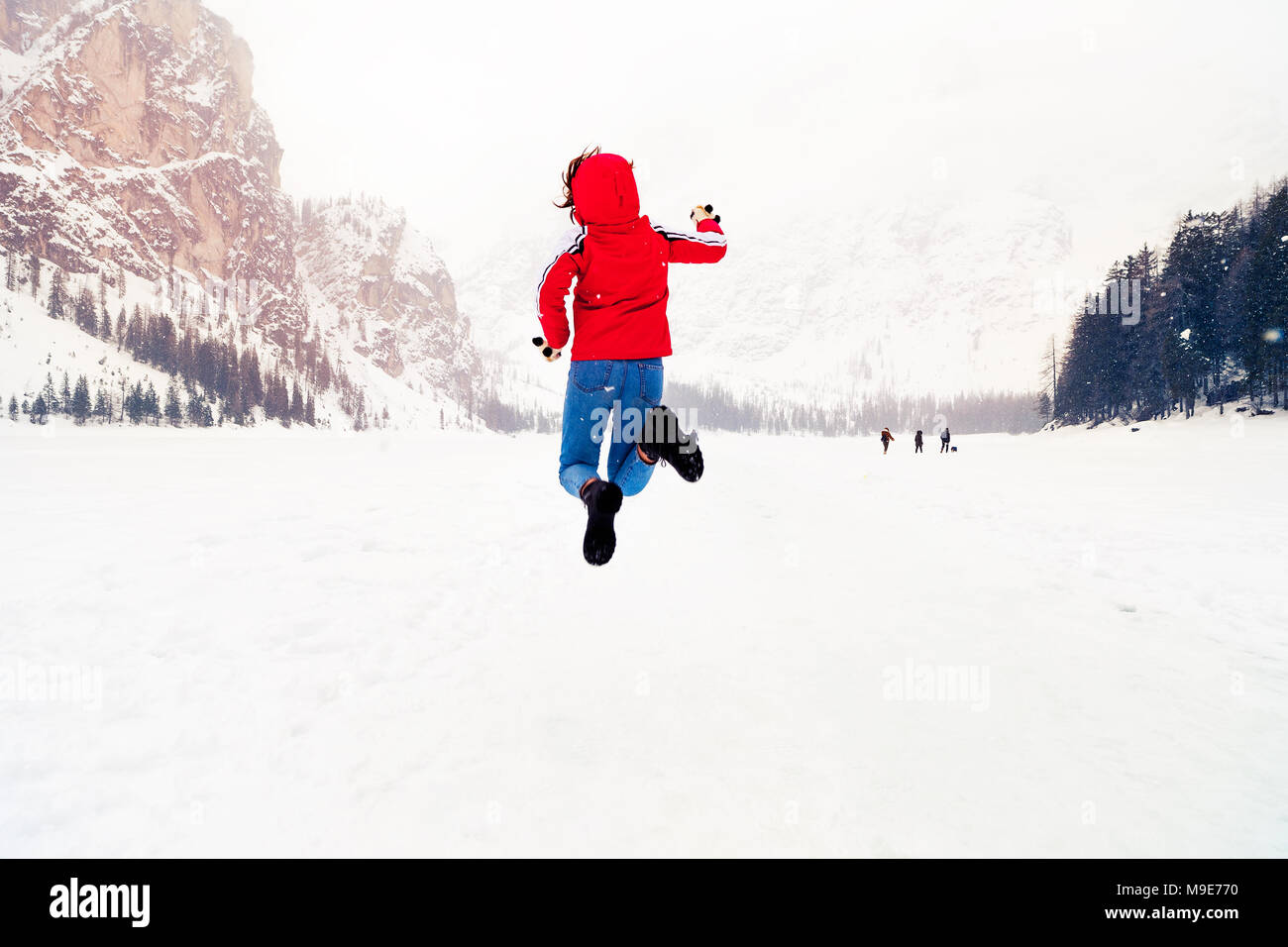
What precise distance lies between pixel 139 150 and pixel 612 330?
211313 mm

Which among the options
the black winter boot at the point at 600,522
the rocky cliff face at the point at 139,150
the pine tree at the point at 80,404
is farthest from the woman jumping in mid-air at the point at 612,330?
the rocky cliff face at the point at 139,150

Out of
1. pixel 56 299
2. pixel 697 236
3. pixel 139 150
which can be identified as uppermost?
pixel 139 150

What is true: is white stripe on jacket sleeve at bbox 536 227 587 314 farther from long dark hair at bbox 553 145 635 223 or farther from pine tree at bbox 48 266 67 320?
pine tree at bbox 48 266 67 320

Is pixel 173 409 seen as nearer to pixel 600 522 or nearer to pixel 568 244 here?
pixel 568 244

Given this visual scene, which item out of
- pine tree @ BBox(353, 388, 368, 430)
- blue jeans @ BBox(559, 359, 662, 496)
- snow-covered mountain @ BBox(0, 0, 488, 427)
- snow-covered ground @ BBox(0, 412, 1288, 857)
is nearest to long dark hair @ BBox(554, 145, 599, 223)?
blue jeans @ BBox(559, 359, 662, 496)

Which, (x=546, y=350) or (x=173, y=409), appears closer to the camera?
(x=546, y=350)

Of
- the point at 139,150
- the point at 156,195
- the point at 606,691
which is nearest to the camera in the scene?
the point at 606,691

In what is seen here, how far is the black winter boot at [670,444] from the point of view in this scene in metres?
4.09

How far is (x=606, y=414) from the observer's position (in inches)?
173

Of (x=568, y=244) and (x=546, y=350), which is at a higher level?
(x=568, y=244)

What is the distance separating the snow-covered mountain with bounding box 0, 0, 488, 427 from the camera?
419ft

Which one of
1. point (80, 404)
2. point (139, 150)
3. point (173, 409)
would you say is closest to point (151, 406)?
point (173, 409)
